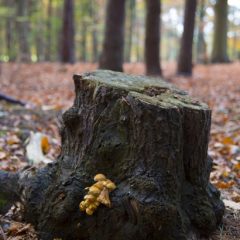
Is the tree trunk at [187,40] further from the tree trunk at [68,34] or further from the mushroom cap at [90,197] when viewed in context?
the mushroom cap at [90,197]

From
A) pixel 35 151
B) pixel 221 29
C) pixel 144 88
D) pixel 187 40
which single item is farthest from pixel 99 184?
pixel 221 29

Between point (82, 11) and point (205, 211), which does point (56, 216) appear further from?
point (82, 11)

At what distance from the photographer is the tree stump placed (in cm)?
286

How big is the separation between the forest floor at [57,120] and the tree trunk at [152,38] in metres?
0.95

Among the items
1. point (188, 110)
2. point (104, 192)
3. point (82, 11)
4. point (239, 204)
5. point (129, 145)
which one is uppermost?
point (82, 11)

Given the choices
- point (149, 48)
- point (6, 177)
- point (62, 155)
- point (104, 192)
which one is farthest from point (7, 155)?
point (149, 48)

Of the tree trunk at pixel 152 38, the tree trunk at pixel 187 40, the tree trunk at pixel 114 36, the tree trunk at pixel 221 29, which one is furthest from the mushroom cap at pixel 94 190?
the tree trunk at pixel 221 29

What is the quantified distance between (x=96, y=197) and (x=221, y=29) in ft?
66.1

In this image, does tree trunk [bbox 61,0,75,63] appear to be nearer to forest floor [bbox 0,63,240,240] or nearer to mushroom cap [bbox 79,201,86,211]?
forest floor [bbox 0,63,240,240]

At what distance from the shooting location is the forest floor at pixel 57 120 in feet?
12.4

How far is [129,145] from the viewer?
9.72 ft

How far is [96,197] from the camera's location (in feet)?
9.43

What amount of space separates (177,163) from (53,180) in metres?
0.95

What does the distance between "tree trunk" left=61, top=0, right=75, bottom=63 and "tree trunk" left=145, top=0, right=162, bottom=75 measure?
6.41 meters
